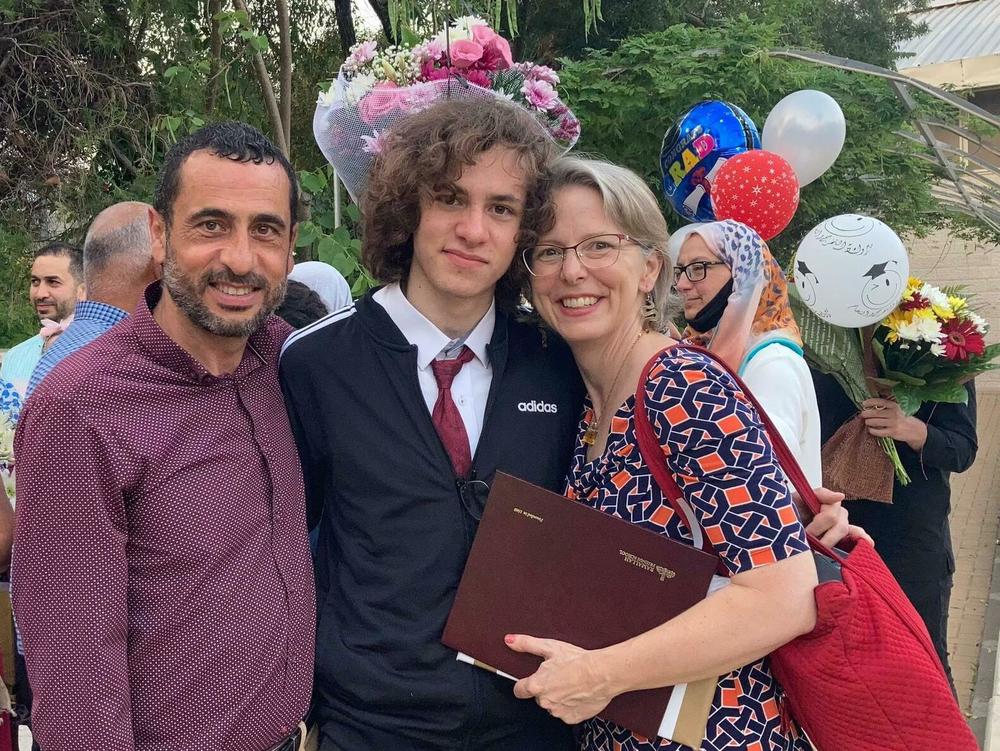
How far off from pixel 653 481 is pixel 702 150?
10.7 ft

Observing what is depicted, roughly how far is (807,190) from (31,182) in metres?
7.30

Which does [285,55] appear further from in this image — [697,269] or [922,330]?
[922,330]

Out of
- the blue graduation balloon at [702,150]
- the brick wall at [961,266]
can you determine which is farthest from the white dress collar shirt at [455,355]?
the brick wall at [961,266]

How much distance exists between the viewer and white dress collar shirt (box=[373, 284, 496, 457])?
6.50 feet

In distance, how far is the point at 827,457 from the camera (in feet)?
12.7

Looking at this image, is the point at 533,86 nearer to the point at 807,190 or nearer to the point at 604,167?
the point at 604,167

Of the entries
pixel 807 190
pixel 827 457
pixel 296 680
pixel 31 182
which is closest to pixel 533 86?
pixel 296 680

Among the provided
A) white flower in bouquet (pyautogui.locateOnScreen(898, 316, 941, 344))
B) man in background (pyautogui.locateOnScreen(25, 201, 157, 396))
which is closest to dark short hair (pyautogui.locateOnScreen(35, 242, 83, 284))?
man in background (pyautogui.locateOnScreen(25, 201, 157, 396))

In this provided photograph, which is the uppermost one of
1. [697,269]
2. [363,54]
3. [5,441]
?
[363,54]

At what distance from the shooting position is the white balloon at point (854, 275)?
374 centimetres

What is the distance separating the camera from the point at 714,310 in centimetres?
320

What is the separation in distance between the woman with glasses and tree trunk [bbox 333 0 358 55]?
6567mm

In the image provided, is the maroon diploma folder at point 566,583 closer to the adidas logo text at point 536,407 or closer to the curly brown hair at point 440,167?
the adidas logo text at point 536,407

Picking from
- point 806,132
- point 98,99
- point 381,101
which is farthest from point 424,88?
point 98,99
